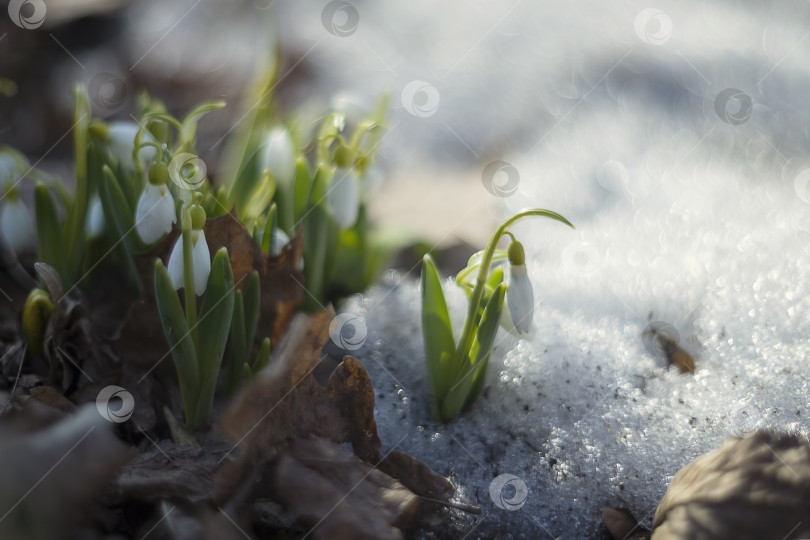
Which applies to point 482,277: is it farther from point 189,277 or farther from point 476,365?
point 189,277

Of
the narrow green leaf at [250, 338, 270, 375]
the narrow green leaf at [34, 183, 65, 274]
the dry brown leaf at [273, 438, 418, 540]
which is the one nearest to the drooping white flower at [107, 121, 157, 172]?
the narrow green leaf at [34, 183, 65, 274]

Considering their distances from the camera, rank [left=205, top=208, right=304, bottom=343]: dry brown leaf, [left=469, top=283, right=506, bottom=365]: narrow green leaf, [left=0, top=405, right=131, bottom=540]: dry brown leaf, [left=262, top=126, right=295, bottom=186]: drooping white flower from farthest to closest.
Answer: [left=262, top=126, right=295, bottom=186]: drooping white flower → [left=205, top=208, right=304, bottom=343]: dry brown leaf → [left=469, top=283, right=506, bottom=365]: narrow green leaf → [left=0, top=405, right=131, bottom=540]: dry brown leaf

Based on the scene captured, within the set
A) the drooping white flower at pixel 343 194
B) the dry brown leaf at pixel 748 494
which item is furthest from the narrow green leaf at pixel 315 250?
the dry brown leaf at pixel 748 494

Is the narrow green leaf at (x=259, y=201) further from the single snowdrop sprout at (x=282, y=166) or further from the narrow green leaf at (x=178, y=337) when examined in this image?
the narrow green leaf at (x=178, y=337)

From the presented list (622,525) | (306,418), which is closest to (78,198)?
(306,418)

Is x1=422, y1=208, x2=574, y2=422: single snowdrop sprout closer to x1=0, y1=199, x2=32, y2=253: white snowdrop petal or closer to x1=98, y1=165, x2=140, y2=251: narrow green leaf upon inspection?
x1=98, y1=165, x2=140, y2=251: narrow green leaf

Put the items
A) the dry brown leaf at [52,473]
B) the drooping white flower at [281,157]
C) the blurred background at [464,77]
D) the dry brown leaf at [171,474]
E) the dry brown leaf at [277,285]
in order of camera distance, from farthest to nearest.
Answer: the blurred background at [464,77], the drooping white flower at [281,157], the dry brown leaf at [277,285], the dry brown leaf at [171,474], the dry brown leaf at [52,473]
